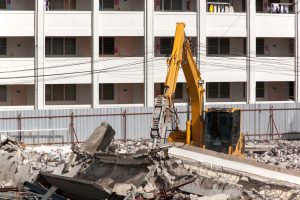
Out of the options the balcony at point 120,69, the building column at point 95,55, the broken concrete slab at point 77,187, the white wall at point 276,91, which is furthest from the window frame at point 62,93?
the broken concrete slab at point 77,187

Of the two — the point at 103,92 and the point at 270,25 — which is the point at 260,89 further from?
the point at 103,92

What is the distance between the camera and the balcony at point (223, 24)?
3897 cm

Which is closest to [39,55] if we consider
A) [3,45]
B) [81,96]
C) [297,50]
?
[3,45]

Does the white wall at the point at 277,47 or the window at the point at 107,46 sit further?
the white wall at the point at 277,47

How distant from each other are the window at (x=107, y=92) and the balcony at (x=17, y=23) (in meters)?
6.12

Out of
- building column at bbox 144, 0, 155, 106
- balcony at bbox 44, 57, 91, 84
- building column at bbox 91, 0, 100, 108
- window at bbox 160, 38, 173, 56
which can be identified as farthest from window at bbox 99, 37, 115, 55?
window at bbox 160, 38, 173, 56

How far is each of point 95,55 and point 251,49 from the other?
35.8 ft

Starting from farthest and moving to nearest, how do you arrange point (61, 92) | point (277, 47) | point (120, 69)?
1. point (277, 47)
2. point (61, 92)
3. point (120, 69)

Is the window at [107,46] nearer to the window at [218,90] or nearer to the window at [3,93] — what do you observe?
the window at [3,93]

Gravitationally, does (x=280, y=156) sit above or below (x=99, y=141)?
below

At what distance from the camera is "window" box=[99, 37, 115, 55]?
38.6m

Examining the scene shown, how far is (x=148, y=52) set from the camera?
3806 centimetres

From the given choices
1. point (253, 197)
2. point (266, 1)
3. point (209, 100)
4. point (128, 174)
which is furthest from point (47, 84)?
point (253, 197)

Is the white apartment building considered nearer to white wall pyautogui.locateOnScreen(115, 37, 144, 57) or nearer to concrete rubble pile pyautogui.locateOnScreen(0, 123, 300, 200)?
white wall pyautogui.locateOnScreen(115, 37, 144, 57)
